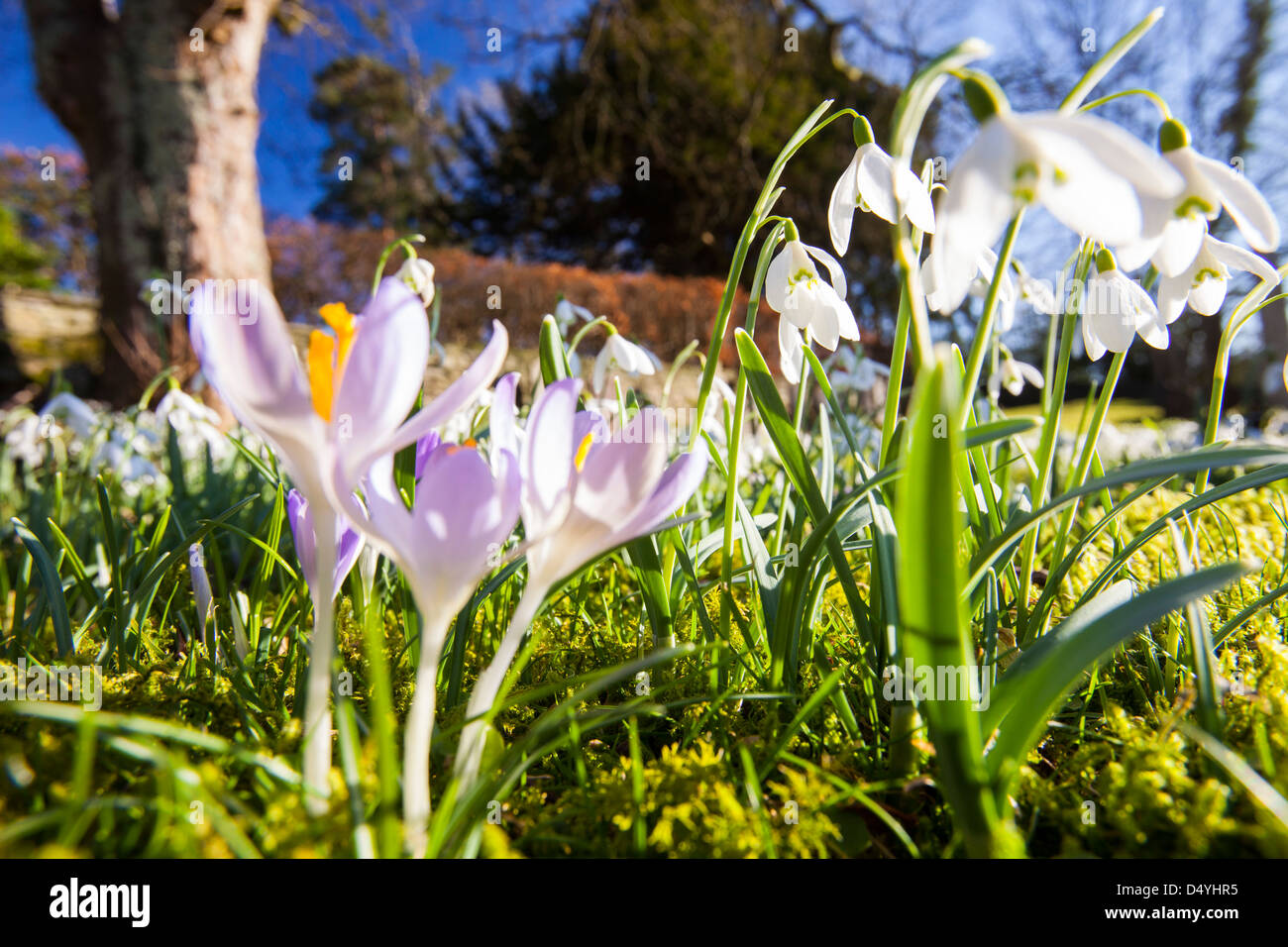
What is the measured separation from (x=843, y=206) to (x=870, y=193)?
0.09 metres

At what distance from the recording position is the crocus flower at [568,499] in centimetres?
57

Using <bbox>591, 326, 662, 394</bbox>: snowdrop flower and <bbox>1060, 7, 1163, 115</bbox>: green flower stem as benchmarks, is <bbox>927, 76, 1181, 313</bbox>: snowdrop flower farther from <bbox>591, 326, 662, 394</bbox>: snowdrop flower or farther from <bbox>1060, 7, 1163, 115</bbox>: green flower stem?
<bbox>591, 326, 662, 394</bbox>: snowdrop flower

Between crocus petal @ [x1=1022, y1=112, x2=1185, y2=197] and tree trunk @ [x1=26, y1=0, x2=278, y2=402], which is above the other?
tree trunk @ [x1=26, y1=0, x2=278, y2=402]

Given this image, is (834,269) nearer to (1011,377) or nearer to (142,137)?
(1011,377)

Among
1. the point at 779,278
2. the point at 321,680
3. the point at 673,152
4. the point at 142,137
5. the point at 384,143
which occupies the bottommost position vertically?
the point at 321,680

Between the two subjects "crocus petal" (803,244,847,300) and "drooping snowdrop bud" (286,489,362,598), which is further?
"crocus petal" (803,244,847,300)

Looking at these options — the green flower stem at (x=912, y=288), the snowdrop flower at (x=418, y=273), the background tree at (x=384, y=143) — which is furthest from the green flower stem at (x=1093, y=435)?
the background tree at (x=384, y=143)

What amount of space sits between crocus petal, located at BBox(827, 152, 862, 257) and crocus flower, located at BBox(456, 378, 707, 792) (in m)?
0.51

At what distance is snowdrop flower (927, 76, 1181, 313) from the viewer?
0.50 metres

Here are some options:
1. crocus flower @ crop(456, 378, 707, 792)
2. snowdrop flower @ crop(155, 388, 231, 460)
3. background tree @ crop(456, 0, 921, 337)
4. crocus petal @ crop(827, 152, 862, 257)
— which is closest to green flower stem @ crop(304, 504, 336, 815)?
crocus flower @ crop(456, 378, 707, 792)

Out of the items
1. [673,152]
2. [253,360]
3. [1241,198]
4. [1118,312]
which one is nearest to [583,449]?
[253,360]

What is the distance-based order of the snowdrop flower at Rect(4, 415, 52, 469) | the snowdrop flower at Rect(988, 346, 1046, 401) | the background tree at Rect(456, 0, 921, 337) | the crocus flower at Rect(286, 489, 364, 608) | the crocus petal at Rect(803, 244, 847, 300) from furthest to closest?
1. the background tree at Rect(456, 0, 921, 337)
2. the snowdrop flower at Rect(4, 415, 52, 469)
3. the snowdrop flower at Rect(988, 346, 1046, 401)
4. the crocus petal at Rect(803, 244, 847, 300)
5. the crocus flower at Rect(286, 489, 364, 608)

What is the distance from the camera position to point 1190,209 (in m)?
0.63
